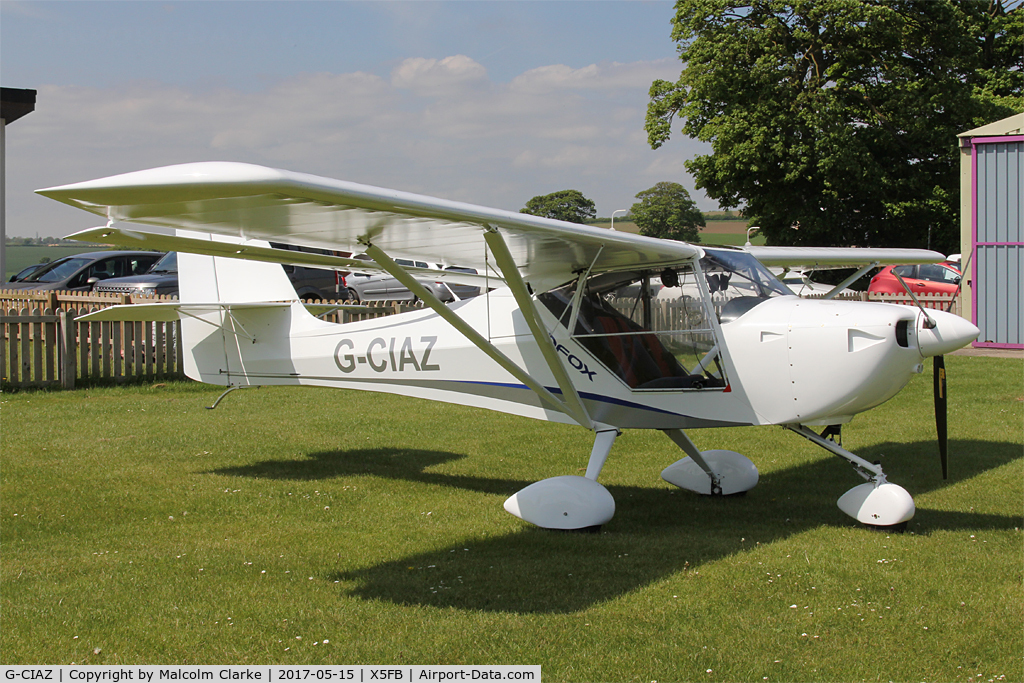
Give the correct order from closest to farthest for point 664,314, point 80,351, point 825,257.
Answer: point 664,314, point 825,257, point 80,351

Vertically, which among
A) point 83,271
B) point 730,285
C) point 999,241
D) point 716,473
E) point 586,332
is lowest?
point 716,473

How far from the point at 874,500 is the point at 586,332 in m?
2.50

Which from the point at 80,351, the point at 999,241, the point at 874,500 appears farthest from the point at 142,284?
the point at 999,241

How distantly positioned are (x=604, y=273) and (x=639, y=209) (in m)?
1.00

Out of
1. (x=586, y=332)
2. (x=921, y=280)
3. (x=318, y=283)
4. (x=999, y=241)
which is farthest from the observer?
(x=318, y=283)

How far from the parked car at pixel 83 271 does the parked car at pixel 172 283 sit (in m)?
0.47

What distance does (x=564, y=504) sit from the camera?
6203 mm

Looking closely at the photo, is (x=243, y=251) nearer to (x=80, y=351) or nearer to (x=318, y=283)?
(x=80, y=351)

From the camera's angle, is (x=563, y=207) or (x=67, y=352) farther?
(x=67, y=352)

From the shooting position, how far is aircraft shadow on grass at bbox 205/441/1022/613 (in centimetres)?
505

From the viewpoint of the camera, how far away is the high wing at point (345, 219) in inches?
153

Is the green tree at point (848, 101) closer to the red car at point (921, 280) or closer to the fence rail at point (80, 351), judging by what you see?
the red car at point (921, 280)

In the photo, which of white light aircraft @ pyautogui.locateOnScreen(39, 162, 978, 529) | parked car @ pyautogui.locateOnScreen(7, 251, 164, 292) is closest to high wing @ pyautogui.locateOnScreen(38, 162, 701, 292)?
white light aircraft @ pyautogui.locateOnScreen(39, 162, 978, 529)

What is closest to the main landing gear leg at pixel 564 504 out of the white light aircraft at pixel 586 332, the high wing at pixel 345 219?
the white light aircraft at pixel 586 332
